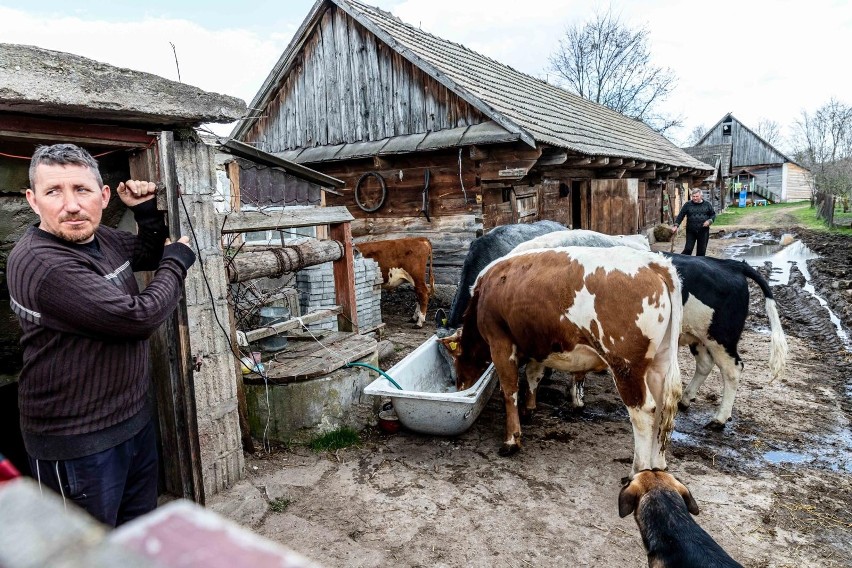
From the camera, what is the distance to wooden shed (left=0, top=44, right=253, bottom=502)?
8.39ft

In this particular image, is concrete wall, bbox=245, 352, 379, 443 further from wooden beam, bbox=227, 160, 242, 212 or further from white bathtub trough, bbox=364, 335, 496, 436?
wooden beam, bbox=227, 160, 242, 212

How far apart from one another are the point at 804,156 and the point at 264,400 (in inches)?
2265

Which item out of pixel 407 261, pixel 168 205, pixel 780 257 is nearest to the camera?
pixel 168 205

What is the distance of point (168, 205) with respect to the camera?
3016mm

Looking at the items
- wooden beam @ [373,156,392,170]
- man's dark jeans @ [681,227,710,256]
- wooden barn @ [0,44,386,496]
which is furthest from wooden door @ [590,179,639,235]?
wooden barn @ [0,44,386,496]

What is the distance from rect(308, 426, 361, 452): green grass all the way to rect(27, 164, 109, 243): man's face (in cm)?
281

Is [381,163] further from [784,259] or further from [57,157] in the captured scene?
[784,259]

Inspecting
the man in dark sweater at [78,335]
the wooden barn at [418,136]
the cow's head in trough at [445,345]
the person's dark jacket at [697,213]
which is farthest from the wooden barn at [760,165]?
the man in dark sweater at [78,335]

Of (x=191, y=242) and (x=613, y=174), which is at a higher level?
(x=613, y=174)

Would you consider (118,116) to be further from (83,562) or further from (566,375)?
(566,375)

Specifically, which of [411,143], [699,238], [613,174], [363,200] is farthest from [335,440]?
[613,174]

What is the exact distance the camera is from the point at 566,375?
642cm

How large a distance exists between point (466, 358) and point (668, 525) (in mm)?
2912

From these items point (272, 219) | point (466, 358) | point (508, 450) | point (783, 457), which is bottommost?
point (783, 457)
